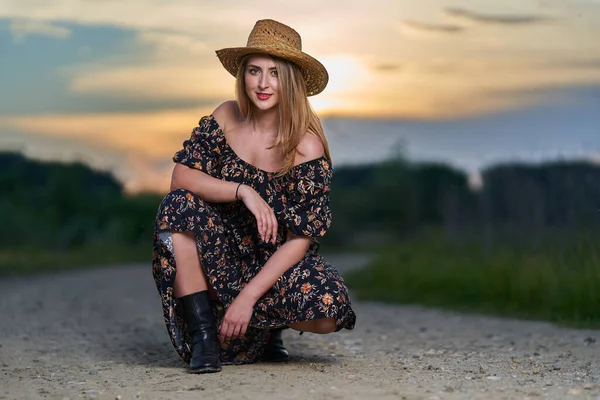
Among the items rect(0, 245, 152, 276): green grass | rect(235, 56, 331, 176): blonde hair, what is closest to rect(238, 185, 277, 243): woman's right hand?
rect(235, 56, 331, 176): blonde hair

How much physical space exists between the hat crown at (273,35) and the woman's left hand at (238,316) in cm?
117

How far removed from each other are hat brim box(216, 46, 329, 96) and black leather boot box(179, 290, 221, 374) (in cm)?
113

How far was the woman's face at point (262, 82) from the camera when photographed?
160 inches

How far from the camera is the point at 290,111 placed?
4.08 m

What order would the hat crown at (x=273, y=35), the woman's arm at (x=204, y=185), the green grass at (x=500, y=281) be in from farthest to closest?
the green grass at (x=500, y=281) < the hat crown at (x=273, y=35) < the woman's arm at (x=204, y=185)

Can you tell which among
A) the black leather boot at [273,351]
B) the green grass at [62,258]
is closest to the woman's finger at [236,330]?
the black leather boot at [273,351]

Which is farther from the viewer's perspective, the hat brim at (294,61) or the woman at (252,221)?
the hat brim at (294,61)

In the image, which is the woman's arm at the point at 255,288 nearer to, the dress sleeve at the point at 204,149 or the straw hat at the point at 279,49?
the dress sleeve at the point at 204,149

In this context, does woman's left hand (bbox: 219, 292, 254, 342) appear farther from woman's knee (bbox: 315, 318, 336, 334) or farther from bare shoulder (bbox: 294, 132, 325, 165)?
bare shoulder (bbox: 294, 132, 325, 165)

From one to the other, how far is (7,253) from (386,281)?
436 cm

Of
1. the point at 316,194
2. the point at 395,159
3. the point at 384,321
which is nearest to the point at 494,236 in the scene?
the point at 384,321

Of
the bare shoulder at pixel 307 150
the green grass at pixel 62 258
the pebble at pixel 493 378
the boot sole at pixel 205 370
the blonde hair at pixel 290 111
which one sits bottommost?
the pebble at pixel 493 378

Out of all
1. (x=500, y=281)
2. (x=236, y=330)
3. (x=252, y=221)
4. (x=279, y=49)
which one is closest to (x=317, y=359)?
(x=236, y=330)

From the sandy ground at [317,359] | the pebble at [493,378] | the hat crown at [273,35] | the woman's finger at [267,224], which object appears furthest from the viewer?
the hat crown at [273,35]
